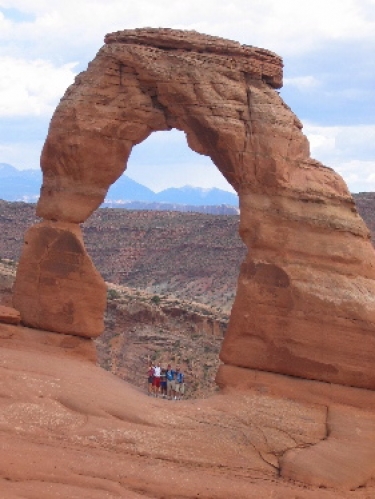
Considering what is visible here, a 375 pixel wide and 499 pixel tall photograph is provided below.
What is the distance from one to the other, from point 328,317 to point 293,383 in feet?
4.59

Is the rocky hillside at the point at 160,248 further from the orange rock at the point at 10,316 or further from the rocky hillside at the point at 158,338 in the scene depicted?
the orange rock at the point at 10,316

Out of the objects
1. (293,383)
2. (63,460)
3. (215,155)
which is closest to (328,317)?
(293,383)

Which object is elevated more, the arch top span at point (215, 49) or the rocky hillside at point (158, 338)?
the arch top span at point (215, 49)

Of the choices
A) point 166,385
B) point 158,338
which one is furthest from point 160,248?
point 166,385

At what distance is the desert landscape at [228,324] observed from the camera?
41.3 ft

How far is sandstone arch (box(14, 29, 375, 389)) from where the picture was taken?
14.6 meters

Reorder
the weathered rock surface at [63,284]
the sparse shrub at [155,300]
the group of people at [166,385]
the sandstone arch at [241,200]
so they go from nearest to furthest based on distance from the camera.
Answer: the sandstone arch at [241,200] < the weathered rock surface at [63,284] < the group of people at [166,385] < the sparse shrub at [155,300]

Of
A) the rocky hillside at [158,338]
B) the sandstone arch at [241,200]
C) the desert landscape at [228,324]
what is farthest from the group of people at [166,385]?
the sandstone arch at [241,200]

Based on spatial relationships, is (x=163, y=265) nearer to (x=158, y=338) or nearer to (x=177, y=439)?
(x=158, y=338)

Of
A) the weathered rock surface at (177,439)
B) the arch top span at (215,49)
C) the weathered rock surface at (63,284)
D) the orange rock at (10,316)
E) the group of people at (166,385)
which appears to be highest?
the arch top span at (215,49)

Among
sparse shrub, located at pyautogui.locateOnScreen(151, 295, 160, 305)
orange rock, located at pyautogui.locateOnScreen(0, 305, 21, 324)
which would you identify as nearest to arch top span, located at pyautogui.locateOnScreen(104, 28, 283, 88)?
orange rock, located at pyautogui.locateOnScreen(0, 305, 21, 324)

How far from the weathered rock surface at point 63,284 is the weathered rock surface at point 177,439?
1.41 meters

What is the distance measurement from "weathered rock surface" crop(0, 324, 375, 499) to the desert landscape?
0.11 ft

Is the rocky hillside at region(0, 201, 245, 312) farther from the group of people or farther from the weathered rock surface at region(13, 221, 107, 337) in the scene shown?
the weathered rock surface at region(13, 221, 107, 337)
